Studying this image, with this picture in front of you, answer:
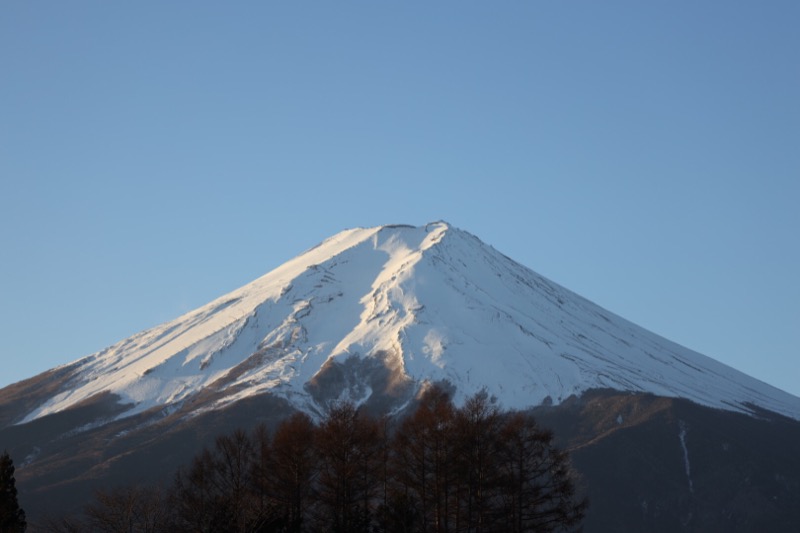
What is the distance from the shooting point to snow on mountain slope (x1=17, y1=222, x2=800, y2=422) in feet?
452

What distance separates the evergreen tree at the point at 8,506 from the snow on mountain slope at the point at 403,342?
88095 mm

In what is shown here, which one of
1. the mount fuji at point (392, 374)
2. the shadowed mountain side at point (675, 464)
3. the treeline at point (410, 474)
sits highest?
the mount fuji at point (392, 374)

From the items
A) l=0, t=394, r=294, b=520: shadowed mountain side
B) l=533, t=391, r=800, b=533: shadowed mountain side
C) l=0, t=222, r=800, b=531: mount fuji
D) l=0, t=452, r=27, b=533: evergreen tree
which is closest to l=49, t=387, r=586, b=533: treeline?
l=0, t=452, r=27, b=533: evergreen tree

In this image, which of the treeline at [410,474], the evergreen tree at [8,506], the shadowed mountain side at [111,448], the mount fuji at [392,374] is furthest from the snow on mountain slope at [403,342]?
the evergreen tree at [8,506]

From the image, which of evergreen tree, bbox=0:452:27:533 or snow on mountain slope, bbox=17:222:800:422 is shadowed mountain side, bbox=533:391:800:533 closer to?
snow on mountain slope, bbox=17:222:800:422

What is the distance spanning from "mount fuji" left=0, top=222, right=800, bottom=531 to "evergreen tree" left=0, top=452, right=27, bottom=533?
6469cm

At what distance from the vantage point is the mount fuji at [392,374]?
4818 inches

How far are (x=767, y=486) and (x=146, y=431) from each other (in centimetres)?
6157

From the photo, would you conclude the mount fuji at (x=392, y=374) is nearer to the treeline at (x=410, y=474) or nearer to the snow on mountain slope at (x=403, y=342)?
the snow on mountain slope at (x=403, y=342)

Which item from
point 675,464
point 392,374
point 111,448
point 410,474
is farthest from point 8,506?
point 392,374

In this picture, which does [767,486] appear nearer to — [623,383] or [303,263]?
[623,383]

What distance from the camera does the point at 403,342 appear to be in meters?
142

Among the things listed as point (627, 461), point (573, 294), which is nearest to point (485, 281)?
point (573, 294)

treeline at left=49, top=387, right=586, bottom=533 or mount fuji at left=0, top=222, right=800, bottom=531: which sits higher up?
mount fuji at left=0, top=222, right=800, bottom=531
